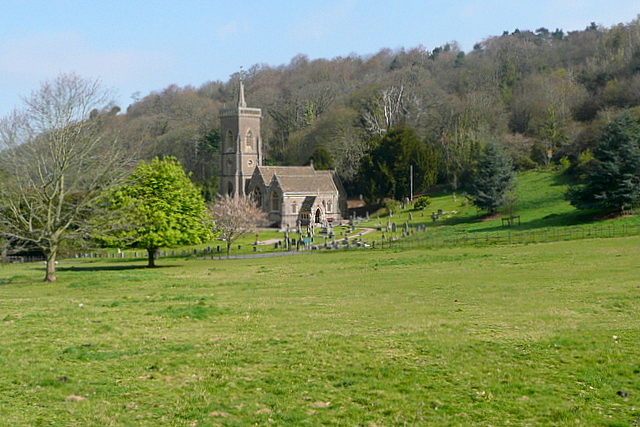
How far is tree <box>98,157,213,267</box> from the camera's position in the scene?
133 feet

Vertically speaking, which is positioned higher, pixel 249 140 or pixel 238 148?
pixel 249 140

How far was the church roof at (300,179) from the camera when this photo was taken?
86.8m

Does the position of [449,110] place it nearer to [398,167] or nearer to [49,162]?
[398,167]

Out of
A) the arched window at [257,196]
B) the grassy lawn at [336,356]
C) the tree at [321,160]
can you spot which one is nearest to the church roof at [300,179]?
the arched window at [257,196]

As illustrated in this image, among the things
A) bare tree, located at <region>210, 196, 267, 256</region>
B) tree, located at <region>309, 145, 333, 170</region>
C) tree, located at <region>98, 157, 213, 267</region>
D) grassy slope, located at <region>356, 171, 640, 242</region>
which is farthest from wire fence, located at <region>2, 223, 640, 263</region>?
tree, located at <region>309, 145, 333, 170</region>

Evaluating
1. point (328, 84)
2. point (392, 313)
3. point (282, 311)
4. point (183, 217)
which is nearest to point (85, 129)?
point (183, 217)

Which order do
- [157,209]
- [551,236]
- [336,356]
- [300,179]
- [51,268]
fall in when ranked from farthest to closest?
[300,179] → [551,236] → [157,209] → [51,268] → [336,356]

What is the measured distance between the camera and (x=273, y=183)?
87250 millimetres

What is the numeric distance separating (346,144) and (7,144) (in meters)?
69.6

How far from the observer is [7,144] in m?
35.3

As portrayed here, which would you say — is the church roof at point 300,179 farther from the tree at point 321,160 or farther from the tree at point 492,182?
the tree at point 492,182

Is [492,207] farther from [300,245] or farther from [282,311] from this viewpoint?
[282,311]

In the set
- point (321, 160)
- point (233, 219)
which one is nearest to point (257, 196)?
point (321, 160)

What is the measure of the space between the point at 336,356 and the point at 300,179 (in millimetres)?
75634
